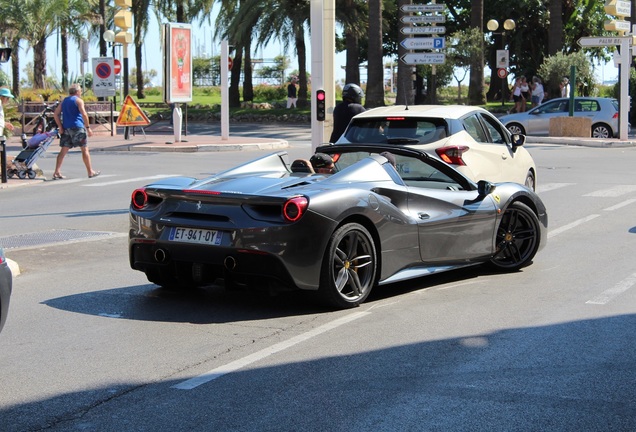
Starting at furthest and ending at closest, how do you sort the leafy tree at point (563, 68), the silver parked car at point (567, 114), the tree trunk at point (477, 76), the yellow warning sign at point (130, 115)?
the tree trunk at point (477, 76), the leafy tree at point (563, 68), the silver parked car at point (567, 114), the yellow warning sign at point (130, 115)

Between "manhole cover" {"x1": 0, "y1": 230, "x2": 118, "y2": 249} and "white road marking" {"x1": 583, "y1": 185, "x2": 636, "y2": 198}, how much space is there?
27.0 ft

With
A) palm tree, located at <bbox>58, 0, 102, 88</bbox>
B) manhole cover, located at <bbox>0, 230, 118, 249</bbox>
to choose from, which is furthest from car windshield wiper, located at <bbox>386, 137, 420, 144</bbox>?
palm tree, located at <bbox>58, 0, 102, 88</bbox>

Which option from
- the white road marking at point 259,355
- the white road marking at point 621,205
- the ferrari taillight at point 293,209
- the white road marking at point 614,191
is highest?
the ferrari taillight at point 293,209

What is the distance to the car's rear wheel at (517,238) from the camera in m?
9.26

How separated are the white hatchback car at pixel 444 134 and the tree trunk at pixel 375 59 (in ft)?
86.6

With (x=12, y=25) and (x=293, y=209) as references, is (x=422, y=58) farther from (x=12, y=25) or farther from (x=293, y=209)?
(x=12, y=25)

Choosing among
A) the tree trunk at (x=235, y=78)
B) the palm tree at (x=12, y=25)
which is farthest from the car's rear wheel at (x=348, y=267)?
the palm tree at (x=12, y=25)

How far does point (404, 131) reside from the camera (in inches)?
486

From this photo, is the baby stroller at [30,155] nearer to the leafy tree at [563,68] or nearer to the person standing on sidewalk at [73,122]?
the person standing on sidewalk at [73,122]

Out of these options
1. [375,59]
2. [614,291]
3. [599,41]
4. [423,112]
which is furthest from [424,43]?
[614,291]

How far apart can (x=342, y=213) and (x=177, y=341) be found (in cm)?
163

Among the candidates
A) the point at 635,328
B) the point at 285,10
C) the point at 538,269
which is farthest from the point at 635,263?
the point at 285,10

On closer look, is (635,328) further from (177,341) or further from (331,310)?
(177,341)

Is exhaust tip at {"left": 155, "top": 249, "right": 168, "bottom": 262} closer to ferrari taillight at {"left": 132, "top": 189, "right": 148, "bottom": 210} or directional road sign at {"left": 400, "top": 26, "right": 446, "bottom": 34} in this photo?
ferrari taillight at {"left": 132, "top": 189, "right": 148, "bottom": 210}
